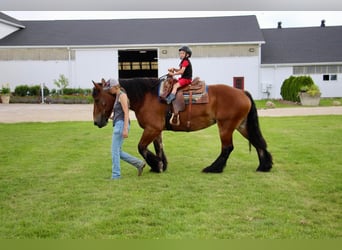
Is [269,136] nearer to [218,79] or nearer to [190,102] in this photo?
[190,102]

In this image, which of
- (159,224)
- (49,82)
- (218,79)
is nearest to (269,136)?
(159,224)

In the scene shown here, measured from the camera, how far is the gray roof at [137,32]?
3172 cm

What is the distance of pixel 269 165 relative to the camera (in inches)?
271

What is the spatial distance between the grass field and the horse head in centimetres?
90

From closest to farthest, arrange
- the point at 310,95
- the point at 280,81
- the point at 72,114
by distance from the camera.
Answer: the point at 72,114
the point at 310,95
the point at 280,81

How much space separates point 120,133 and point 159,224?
2.48 metres

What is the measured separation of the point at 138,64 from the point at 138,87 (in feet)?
104

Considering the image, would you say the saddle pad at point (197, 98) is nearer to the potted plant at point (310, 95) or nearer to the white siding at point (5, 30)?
the potted plant at point (310, 95)

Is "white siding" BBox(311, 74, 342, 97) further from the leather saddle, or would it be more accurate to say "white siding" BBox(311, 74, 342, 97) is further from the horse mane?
the horse mane

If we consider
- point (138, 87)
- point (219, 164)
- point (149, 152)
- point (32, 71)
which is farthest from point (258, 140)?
point (32, 71)

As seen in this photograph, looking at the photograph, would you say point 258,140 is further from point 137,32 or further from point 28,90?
Answer: point 137,32

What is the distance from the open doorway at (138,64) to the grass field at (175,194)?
92.0 ft

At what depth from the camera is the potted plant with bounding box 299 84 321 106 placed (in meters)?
23.0

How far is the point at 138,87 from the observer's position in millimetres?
6777
